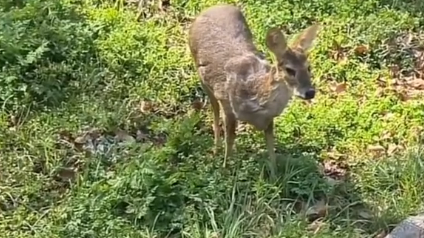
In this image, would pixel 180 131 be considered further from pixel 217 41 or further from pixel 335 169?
pixel 335 169

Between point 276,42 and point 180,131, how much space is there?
1135 millimetres

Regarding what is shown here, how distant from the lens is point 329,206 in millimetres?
6090

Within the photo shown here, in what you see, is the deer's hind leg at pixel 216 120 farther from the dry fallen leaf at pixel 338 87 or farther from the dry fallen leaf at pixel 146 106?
the dry fallen leaf at pixel 338 87

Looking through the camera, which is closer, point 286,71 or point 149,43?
point 286,71

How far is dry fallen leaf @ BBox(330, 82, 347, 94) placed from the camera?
745 cm

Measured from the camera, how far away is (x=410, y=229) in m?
5.50

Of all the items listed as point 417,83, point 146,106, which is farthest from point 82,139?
point 417,83

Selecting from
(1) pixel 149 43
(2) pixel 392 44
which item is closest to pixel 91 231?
(1) pixel 149 43

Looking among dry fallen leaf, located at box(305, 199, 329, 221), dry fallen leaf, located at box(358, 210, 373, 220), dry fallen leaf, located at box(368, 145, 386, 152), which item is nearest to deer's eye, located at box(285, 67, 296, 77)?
dry fallen leaf, located at box(305, 199, 329, 221)

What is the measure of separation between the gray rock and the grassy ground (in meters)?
0.28

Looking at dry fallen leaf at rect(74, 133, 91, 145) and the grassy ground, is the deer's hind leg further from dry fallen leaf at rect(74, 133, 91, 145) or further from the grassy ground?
dry fallen leaf at rect(74, 133, 91, 145)

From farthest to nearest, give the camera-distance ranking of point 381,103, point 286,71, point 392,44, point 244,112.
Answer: point 392,44 → point 381,103 → point 244,112 → point 286,71

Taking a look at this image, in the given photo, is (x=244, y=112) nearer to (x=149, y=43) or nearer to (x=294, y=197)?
(x=294, y=197)

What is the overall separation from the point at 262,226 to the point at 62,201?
1.25 m
